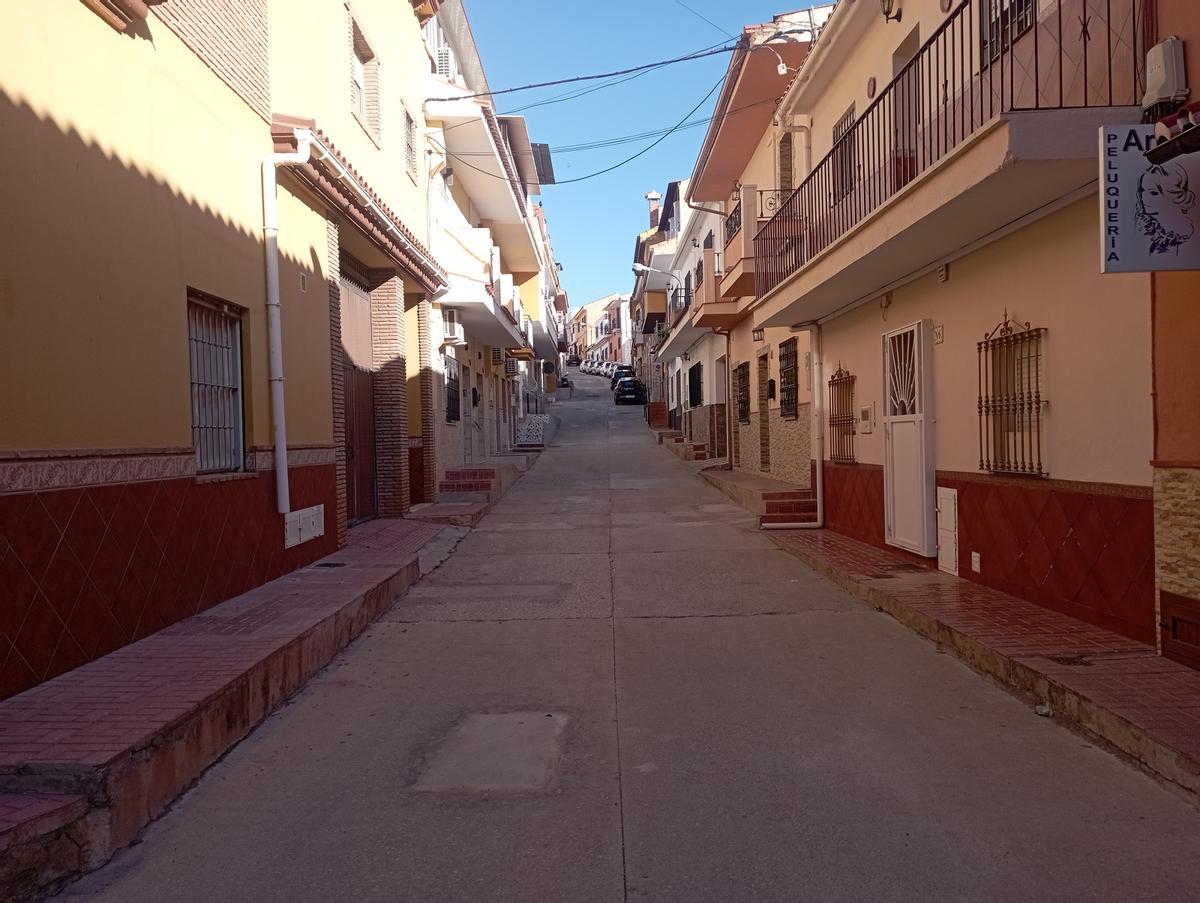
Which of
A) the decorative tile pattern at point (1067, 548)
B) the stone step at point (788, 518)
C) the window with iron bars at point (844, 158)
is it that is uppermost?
the window with iron bars at point (844, 158)

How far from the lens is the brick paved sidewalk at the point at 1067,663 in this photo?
4383mm

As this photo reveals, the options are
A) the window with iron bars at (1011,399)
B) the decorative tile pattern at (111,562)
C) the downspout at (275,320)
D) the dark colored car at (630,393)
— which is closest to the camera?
the decorative tile pattern at (111,562)

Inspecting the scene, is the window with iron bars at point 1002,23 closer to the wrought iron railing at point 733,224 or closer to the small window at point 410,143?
the wrought iron railing at point 733,224

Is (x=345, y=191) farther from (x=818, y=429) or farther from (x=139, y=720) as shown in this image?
(x=139, y=720)

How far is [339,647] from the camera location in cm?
692

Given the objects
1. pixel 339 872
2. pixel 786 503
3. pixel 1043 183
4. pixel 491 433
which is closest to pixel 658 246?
pixel 491 433

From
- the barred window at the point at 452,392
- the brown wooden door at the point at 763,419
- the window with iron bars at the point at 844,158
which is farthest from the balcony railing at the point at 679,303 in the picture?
the window with iron bars at the point at 844,158

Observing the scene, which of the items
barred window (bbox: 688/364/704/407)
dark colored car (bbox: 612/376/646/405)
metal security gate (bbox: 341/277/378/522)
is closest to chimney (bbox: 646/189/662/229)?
dark colored car (bbox: 612/376/646/405)

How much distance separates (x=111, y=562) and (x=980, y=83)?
22.6 ft

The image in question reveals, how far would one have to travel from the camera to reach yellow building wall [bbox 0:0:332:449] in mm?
4848

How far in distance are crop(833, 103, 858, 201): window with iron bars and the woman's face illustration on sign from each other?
16.2 ft

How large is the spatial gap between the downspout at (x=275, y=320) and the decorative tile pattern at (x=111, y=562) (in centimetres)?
38

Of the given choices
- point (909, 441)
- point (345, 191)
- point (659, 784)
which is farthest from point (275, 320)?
point (909, 441)

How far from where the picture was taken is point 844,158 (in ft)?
38.2
